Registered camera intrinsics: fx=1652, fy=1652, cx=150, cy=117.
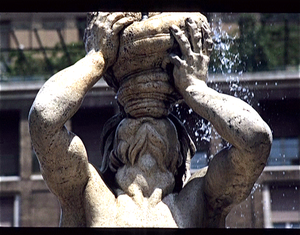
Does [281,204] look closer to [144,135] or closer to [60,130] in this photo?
[144,135]

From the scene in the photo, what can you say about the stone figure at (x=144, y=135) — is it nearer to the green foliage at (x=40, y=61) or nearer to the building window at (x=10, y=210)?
the building window at (x=10, y=210)

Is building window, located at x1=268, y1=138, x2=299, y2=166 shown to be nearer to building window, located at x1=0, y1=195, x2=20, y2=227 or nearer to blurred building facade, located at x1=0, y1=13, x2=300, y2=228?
blurred building facade, located at x1=0, y1=13, x2=300, y2=228

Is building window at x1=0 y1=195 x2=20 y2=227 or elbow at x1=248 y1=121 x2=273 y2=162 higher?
elbow at x1=248 y1=121 x2=273 y2=162

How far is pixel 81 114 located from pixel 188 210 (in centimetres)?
2876

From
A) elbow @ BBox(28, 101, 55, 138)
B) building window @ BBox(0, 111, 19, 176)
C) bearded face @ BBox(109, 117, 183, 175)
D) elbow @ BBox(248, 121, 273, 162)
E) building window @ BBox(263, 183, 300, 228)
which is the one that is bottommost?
building window @ BBox(0, 111, 19, 176)

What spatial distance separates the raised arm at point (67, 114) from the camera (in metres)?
10.9

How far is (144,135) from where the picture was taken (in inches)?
448

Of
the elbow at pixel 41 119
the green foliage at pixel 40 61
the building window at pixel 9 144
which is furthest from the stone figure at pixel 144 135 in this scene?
the green foliage at pixel 40 61

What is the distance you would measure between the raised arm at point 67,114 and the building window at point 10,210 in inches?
1094

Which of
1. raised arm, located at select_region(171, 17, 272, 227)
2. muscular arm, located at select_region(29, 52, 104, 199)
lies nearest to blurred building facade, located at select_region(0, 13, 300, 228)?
raised arm, located at select_region(171, 17, 272, 227)

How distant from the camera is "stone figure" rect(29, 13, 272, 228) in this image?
10.9 meters

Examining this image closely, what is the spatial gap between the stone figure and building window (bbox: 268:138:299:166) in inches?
988

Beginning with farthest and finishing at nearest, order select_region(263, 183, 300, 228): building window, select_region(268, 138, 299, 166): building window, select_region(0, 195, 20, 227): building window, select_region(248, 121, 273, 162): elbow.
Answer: select_region(0, 195, 20, 227): building window → select_region(268, 138, 299, 166): building window → select_region(263, 183, 300, 228): building window → select_region(248, 121, 273, 162): elbow
